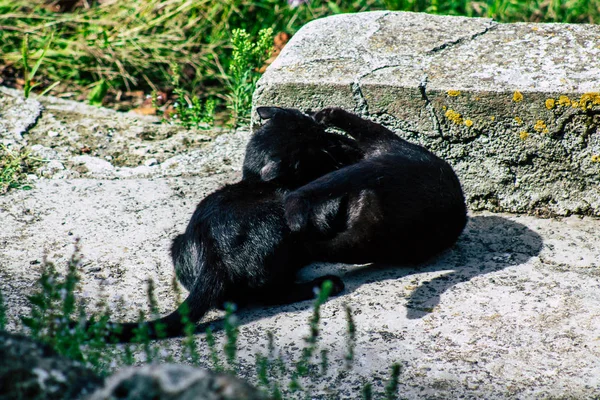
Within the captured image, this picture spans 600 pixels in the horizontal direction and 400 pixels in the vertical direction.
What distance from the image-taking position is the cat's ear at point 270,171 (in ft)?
11.4

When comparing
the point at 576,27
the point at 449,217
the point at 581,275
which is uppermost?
the point at 576,27

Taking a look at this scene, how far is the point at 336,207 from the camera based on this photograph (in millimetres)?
3258

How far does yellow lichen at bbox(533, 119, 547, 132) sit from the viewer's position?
11.8 feet

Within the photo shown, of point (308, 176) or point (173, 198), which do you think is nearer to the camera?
point (308, 176)

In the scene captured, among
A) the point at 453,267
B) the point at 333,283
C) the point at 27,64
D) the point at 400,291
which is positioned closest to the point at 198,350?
the point at 333,283

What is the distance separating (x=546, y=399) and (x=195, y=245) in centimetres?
149

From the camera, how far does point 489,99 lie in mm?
3609

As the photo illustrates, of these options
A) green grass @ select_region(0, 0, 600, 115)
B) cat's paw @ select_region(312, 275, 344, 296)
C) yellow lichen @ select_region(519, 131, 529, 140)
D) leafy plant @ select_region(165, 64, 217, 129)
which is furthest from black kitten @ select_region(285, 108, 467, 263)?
green grass @ select_region(0, 0, 600, 115)

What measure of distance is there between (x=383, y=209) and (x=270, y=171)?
0.57 metres

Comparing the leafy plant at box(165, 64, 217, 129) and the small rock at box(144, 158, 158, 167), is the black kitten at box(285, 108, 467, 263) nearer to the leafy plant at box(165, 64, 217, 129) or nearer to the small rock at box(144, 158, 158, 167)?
the small rock at box(144, 158, 158, 167)

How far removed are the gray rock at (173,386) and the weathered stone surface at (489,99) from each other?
2.60m

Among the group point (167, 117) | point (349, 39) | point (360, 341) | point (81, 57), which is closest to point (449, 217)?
point (360, 341)

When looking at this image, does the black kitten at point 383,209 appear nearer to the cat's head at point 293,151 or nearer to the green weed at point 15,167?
the cat's head at point 293,151

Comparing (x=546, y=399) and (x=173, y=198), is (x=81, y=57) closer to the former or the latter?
(x=173, y=198)
